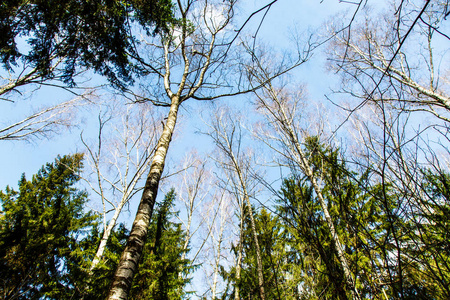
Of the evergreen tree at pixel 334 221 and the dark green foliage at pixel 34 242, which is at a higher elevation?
the dark green foliage at pixel 34 242

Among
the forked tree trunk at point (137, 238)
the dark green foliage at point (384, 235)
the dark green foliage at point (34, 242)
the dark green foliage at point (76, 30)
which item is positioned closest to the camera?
the dark green foliage at point (384, 235)

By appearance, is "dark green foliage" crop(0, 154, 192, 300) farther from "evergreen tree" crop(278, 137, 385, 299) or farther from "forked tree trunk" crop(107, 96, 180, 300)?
"evergreen tree" crop(278, 137, 385, 299)

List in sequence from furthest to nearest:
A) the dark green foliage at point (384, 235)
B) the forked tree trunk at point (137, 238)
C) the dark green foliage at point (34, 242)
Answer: the dark green foliage at point (34, 242) < the forked tree trunk at point (137, 238) < the dark green foliage at point (384, 235)

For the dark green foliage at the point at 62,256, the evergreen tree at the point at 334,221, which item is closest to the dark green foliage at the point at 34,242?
the dark green foliage at the point at 62,256

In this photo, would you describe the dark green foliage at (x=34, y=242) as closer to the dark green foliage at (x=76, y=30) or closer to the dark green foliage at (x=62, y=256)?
the dark green foliage at (x=62, y=256)

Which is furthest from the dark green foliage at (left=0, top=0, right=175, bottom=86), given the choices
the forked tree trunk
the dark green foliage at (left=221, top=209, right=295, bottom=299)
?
the dark green foliage at (left=221, top=209, right=295, bottom=299)

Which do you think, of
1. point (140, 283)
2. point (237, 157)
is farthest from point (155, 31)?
point (140, 283)

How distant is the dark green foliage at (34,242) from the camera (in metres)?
5.08

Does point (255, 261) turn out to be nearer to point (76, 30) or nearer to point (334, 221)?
point (334, 221)

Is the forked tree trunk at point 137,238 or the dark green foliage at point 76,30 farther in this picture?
the dark green foliage at point 76,30

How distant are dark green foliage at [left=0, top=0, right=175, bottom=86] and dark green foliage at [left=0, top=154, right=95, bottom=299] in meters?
4.00

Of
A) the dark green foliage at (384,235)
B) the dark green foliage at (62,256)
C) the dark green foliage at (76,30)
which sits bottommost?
the dark green foliage at (384,235)

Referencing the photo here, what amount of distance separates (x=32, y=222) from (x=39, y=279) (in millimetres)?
1485

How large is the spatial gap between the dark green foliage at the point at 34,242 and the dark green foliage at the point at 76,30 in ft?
13.1
